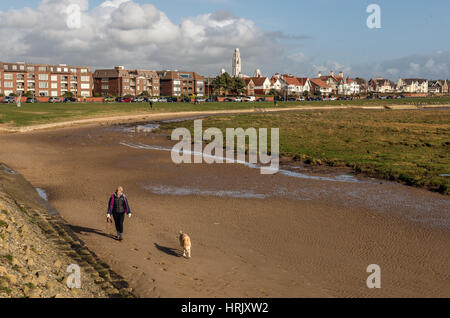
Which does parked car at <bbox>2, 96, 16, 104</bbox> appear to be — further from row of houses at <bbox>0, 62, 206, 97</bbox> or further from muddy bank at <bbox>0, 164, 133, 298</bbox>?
muddy bank at <bbox>0, 164, 133, 298</bbox>

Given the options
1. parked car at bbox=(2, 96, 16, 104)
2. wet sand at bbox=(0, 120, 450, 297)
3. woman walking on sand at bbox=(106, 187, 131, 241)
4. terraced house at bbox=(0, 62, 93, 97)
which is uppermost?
terraced house at bbox=(0, 62, 93, 97)

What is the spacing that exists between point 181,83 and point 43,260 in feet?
557

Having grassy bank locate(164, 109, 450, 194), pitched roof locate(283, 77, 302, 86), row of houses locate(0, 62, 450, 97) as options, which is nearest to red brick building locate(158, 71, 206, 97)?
row of houses locate(0, 62, 450, 97)

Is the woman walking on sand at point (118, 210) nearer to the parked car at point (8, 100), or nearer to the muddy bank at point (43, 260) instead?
the muddy bank at point (43, 260)

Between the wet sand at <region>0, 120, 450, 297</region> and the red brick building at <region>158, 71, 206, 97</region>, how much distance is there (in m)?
150

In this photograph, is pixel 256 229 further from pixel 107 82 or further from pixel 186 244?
pixel 107 82

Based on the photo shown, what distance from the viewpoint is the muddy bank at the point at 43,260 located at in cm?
1016

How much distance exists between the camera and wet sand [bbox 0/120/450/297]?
11.7 meters

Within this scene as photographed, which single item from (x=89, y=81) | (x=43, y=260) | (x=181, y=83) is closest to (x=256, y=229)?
(x=43, y=260)

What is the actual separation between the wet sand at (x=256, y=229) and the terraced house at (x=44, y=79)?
124549 mm

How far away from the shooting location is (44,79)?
147250 mm

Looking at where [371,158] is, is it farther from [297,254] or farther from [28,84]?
[28,84]
